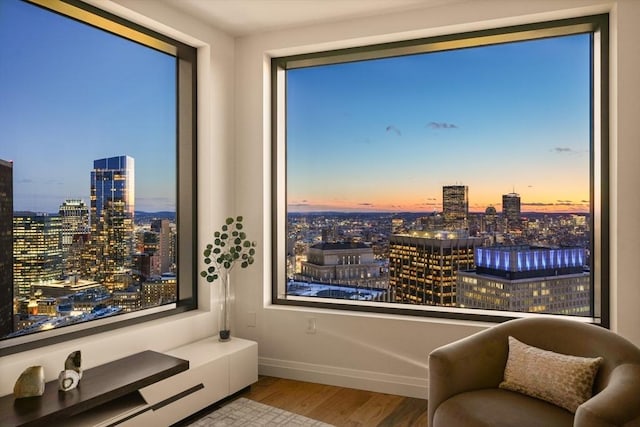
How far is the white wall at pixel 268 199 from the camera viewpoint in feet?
9.81

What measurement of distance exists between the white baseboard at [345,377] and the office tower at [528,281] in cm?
68

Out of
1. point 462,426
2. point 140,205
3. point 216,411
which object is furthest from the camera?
point 140,205

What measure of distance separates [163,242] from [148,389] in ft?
3.91

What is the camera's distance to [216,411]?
3.25 metres

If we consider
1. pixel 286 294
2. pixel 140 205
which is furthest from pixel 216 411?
pixel 140 205

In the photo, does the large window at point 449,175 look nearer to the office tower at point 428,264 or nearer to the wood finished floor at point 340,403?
the office tower at point 428,264

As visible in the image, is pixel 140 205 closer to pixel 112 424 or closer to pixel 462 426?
pixel 112 424

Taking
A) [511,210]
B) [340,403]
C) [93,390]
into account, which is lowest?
[340,403]

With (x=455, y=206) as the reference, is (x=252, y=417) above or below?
below

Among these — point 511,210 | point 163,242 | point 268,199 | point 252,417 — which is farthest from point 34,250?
point 511,210

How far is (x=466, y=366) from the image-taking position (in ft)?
8.11

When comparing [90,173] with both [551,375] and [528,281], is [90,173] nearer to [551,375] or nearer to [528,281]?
[551,375]

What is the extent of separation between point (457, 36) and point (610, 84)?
105 centimetres

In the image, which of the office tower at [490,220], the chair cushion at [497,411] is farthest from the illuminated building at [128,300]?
the office tower at [490,220]
